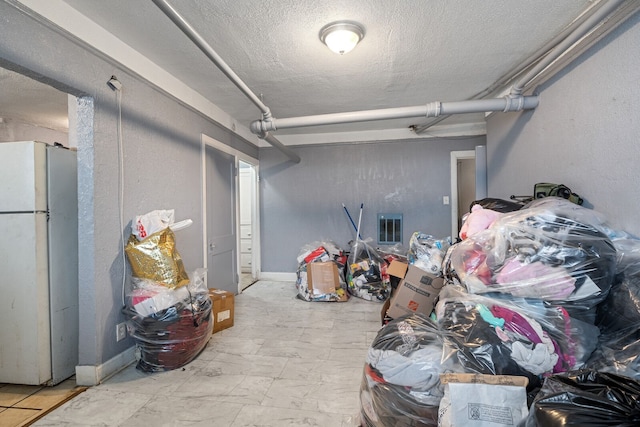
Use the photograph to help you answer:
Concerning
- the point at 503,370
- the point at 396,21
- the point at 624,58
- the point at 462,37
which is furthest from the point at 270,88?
the point at 503,370

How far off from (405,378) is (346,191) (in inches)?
137

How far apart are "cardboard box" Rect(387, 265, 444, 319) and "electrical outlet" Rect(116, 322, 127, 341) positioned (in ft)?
7.01

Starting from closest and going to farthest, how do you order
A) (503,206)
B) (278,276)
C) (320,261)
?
1. (503,206)
2. (320,261)
3. (278,276)

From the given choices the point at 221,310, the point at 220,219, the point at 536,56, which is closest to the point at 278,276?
the point at 220,219

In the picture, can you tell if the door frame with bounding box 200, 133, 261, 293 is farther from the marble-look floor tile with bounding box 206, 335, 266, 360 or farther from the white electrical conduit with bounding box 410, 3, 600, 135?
the white electrical conduit with bounding box 410, 3, 600, 135

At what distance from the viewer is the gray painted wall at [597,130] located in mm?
1552

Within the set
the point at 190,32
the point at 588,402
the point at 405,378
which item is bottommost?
the point at 405,378

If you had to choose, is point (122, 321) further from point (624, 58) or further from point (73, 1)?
point (624, 58)

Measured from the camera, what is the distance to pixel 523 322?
1.17 metres

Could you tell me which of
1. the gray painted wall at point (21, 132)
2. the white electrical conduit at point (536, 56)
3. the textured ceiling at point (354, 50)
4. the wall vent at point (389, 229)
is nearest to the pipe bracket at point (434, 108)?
the textured ceiling at point (354, 50)

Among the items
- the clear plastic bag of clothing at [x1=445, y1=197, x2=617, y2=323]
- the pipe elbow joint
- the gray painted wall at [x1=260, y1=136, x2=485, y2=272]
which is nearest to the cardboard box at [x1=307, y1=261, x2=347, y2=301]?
the gray painted wall at [x1=260, y1=136, x2=485, y2=272]

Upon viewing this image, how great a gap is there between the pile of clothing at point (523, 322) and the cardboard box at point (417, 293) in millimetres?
931

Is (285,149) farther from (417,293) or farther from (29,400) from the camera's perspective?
(29,400)

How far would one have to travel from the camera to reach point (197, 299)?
2.12 m
